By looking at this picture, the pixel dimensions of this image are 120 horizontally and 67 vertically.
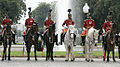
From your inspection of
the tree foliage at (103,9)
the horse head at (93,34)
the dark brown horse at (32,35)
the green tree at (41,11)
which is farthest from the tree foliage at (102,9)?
the green tree at (41,11)

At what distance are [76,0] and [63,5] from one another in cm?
3753

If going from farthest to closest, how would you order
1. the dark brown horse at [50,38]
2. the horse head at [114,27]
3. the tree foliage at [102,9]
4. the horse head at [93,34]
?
the tree foliage at [102,9] < the dark brown horse at [50,38] < the horse head at [93,34] < the horse head at [114,27]

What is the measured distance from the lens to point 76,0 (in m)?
89.7

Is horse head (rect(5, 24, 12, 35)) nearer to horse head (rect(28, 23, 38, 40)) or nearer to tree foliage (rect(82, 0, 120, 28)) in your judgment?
horse head (rect(28, 23, 38, 40))

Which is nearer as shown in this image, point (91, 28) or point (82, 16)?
point (91, 28)

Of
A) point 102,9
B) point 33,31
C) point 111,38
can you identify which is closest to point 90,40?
point 111,38

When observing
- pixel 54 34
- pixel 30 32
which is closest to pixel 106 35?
pixel 54 34

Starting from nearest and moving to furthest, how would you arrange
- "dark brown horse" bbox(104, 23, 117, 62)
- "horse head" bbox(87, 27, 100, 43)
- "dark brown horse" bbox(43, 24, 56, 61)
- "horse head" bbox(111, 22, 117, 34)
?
"horse head" bbox(111, 22, 117, 34)
"dark brown horse" bbox(104, 23, 117, 62)
"horse head" bbox(87, 27, 100, 43)
"dark brown horse" bbox(43, 24, 56, 61)

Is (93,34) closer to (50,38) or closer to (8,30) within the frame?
(50,38)

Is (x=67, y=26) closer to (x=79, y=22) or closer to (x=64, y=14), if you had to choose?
(x=64, y=14)

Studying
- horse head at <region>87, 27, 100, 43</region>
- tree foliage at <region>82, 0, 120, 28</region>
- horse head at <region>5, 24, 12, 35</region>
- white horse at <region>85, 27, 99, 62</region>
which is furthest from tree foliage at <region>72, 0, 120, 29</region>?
horse head at <region>5, 24, 12, 35</region>

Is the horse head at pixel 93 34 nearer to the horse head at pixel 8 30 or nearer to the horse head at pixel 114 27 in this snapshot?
the horse head at pixel 114 27

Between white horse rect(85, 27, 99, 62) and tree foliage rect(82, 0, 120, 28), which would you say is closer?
white horse rect(85, 27, 99, 62)

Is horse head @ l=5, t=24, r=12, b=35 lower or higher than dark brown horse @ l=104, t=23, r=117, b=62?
higher
